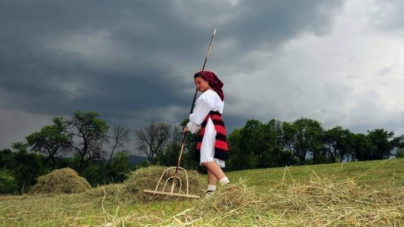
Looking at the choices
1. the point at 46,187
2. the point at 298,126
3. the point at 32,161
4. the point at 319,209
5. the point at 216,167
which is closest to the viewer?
the point at 319,209

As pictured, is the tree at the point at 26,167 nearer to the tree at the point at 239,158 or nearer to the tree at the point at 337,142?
the tree at the point at 239,158

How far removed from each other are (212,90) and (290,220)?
9.24ft

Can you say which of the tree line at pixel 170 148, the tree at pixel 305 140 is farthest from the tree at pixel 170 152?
the tree at pixel 305 140

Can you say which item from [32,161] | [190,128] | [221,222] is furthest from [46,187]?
[32,161]

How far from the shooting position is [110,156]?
98.0 feet

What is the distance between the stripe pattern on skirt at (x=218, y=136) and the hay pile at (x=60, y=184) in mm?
6986

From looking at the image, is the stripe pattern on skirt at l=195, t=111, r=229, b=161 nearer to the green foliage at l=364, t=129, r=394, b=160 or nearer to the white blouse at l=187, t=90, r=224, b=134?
the white blouse at l=187, t=90, r=224, b=134

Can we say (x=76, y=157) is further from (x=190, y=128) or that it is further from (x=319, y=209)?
(x=319, y=209)

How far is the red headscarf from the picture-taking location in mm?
5469

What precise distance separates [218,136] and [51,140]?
2909 cm

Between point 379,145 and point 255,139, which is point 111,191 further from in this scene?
point 379,145

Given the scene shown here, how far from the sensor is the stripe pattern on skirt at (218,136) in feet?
17.0

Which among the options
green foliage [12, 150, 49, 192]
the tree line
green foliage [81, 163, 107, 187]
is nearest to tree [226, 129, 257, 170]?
the tree line

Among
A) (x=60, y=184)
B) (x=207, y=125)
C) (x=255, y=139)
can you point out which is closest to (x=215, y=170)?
(x=207, y=125)
